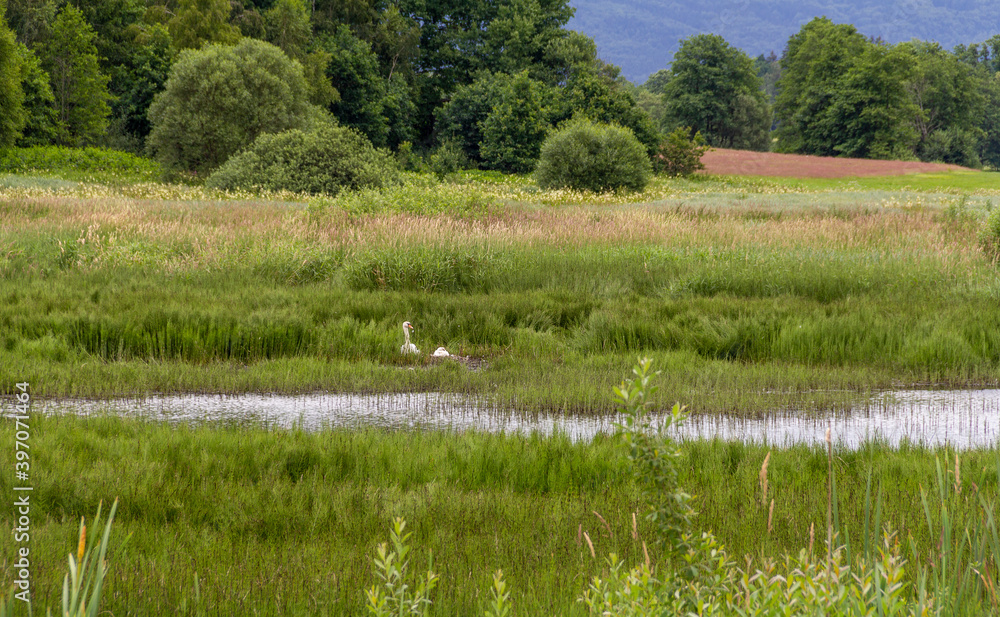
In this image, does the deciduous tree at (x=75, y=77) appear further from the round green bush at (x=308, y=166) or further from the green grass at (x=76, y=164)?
the round green bush at (x=308, y=166)

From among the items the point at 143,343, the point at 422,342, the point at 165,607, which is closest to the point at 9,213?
the point at 143,343

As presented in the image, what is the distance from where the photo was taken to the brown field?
5112 cm

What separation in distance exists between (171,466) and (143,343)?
17.5 ft

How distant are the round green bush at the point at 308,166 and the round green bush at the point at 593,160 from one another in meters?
8.10

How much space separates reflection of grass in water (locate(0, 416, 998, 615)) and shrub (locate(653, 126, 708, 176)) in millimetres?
46664

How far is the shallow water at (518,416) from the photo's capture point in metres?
6.87

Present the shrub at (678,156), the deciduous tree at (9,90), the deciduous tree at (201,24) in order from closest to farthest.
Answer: the deciduous tree at (9,90) < the deciduous tree at (201,24) < the shrub at (678,156)

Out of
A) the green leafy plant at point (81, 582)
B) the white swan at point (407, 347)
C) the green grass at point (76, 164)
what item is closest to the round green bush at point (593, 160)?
the green grass at point (76, 164)

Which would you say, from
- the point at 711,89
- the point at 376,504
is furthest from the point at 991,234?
the point at 711,89

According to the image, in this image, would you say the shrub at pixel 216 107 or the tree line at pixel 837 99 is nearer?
the shrub at pixel 216 107

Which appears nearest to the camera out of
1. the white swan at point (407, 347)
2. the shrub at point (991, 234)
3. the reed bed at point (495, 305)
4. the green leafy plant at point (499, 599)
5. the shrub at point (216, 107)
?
the green leafy plant at point (499, 599)

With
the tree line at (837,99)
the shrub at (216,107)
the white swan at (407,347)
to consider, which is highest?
the tree line at (837,99)

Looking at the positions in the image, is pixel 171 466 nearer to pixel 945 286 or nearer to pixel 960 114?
pixel 945 286

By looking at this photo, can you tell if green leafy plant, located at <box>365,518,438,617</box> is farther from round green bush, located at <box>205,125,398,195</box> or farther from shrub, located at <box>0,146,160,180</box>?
shrub, located at <box>0,146,160,180</box>
